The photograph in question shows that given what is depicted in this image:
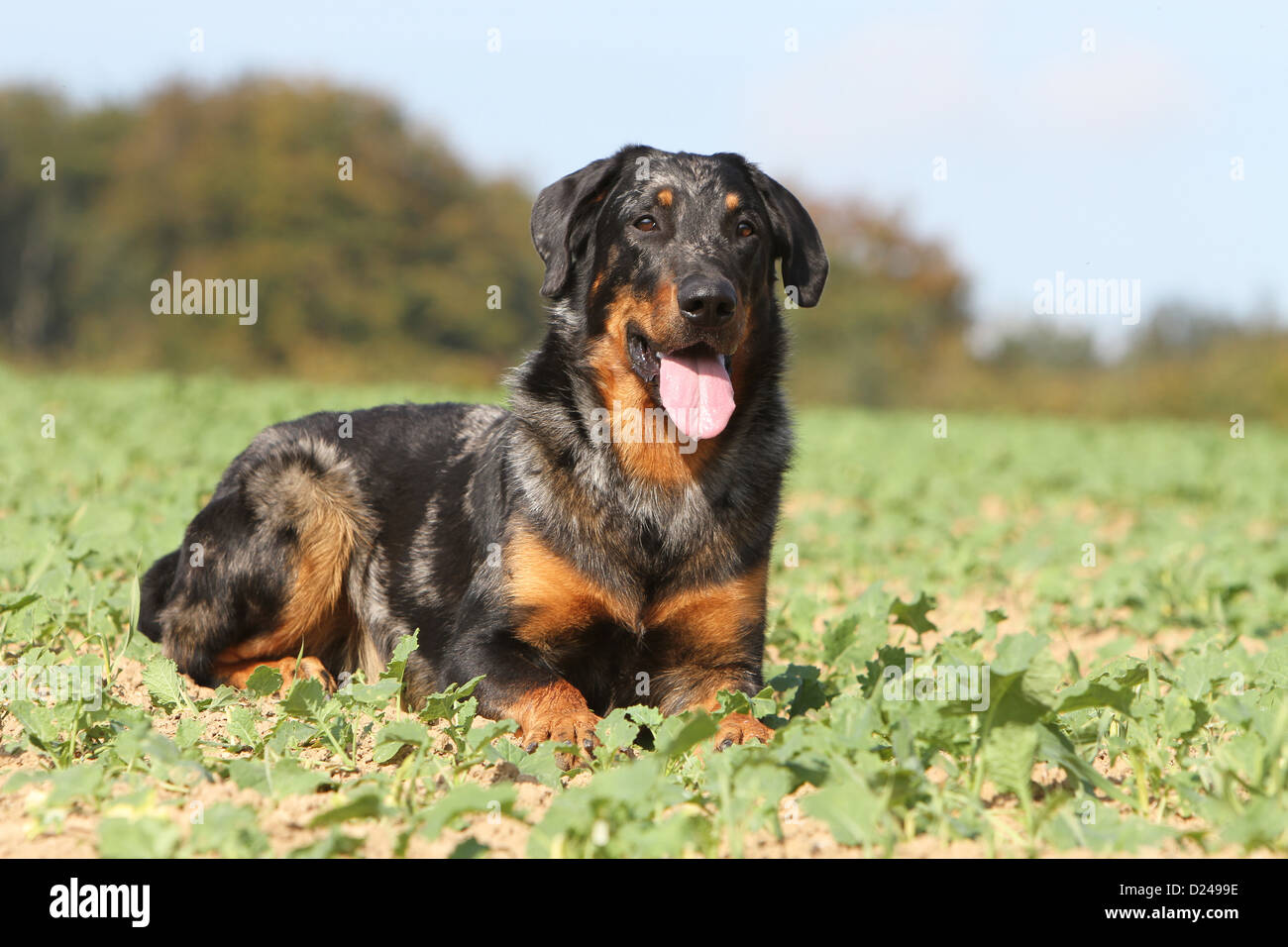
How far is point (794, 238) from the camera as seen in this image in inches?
193

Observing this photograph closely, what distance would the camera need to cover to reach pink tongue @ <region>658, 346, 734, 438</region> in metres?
4.36

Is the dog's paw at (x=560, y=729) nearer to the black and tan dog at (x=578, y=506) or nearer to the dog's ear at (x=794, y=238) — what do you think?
the black and tan dog at (x=578, y=506)

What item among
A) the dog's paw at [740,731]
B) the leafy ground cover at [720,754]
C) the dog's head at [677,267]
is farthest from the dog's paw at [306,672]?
the dog's paw at [740,731]

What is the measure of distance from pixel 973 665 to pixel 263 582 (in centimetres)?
301

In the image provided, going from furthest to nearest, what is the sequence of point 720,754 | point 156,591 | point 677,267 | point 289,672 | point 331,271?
point 331,271
point 156,591
point 289,672
point 677,267
point 720,754

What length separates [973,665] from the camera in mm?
3270

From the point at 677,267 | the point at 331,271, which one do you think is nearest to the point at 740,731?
the point at 677,267

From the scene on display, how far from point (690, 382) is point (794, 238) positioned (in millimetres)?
943

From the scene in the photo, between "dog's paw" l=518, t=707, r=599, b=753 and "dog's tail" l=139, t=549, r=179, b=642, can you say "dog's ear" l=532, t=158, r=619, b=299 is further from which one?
"dog's tail" l=139, t=549, r=179, b=642

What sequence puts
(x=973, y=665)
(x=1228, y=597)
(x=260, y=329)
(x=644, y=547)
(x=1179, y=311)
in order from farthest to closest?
(x=1179, y=311), (x=260, y=329), (x=1228, y=597), (x=644, y=547), (x=973, y=665)

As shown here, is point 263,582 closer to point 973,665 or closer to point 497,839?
point 497,839

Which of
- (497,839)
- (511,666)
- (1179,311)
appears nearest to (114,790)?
(497,839)

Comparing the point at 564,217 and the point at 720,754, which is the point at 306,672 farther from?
the point at 720,754

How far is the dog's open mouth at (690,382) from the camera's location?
4.36m
